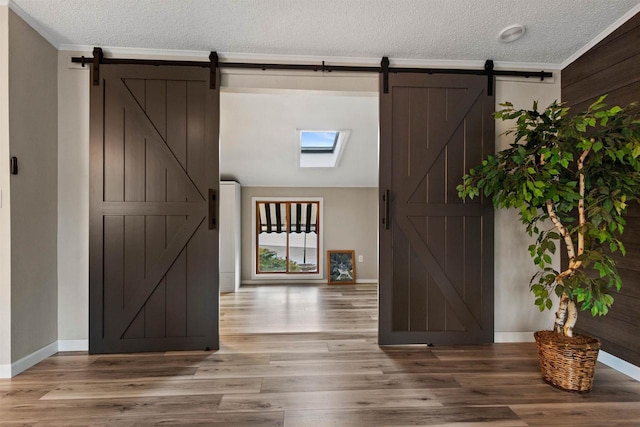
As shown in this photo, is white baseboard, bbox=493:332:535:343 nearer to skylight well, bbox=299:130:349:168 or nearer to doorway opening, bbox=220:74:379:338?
doorway opening, bbox=220:74:379:338

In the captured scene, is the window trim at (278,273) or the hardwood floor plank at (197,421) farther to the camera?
the window trim at (278,273)

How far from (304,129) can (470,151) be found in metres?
2.18

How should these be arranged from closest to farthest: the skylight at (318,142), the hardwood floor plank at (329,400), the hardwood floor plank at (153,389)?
1. the hardwood floor plank at (329,400)
2. the hardwood floor plank at (153,389)
3. the skylight at (318,142)

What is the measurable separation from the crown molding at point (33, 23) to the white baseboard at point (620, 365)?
4620 millimetres

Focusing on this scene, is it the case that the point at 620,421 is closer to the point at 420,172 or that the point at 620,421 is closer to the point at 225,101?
the point at 420,172

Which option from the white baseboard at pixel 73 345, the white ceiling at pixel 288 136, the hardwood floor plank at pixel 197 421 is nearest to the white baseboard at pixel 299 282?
the white ceiling at pixel 288 136

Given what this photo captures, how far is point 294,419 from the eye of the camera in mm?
1781

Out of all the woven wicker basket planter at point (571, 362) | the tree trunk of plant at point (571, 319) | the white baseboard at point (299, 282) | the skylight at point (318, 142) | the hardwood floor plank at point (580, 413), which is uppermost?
the skylight at point (318, 142)

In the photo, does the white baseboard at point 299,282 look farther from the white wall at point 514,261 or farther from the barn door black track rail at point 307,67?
the barn door black track rail at point 307,67

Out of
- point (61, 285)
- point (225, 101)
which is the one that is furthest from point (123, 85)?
point (61, 285)

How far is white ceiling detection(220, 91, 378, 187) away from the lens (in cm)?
396

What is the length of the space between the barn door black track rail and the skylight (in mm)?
1887

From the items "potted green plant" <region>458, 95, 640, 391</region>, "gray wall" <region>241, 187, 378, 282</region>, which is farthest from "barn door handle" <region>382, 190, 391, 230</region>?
"gray wall" <region>241, 187, 378, 282</region>

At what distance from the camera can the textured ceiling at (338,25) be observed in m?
2.21
